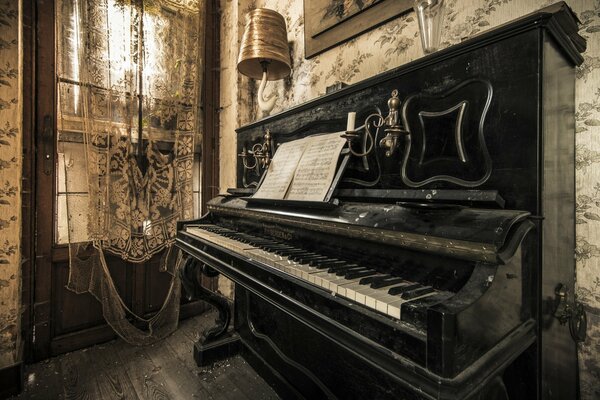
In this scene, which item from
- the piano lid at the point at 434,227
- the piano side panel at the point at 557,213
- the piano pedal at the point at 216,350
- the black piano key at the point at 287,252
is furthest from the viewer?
the piano pedal at the point at 216,350

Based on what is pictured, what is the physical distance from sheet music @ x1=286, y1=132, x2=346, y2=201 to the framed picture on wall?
3.07ft

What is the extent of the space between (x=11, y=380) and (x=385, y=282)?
240 centimetres

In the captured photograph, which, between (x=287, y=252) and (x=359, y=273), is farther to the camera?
(x=287, y=252)

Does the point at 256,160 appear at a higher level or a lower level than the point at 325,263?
higher

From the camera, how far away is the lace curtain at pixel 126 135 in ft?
7.39

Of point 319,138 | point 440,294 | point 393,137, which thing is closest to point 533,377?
point 440,294

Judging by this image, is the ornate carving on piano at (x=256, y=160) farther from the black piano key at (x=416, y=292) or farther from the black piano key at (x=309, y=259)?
the black piano key at (x=416, y=292)

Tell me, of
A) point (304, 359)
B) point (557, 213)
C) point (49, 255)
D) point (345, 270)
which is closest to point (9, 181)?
point (49, 255)

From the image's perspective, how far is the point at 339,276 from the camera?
0.90 meters

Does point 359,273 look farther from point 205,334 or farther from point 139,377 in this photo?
point 139,377

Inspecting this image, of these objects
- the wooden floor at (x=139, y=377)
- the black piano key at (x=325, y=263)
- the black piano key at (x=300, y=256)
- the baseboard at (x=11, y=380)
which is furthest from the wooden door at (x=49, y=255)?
the black piano key at (x=325, y=263)

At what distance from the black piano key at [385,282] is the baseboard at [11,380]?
236cm

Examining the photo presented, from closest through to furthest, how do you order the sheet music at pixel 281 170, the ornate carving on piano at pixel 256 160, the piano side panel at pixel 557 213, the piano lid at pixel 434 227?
the piano lid at pixel 434 227, the piano side panel at pixel 557 213, the sheet music at pixel 281 170, the ornate carving on piano at pixel 256 160

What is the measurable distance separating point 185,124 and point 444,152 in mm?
2389
